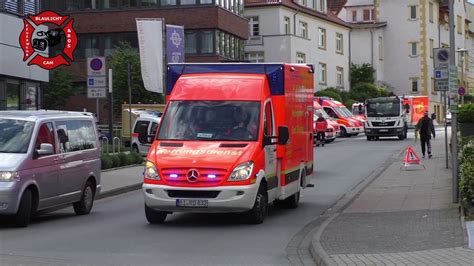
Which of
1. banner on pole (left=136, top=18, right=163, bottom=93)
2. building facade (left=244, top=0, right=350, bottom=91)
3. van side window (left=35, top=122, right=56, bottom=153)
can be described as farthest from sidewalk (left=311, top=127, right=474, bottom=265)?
building facade (left=244, top=0, right=350, bottom=91)

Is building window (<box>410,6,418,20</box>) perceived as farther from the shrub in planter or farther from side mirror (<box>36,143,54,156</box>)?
side mirror (<box>36,143,54,156</box>)

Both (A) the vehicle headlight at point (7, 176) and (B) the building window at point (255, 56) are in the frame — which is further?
(B) the building window at point (255, 56)

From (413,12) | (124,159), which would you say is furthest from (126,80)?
(413,12)

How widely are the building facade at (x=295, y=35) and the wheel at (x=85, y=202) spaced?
44873 mm

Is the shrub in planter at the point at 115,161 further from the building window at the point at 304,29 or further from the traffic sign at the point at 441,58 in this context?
the building window at the point at 304,29

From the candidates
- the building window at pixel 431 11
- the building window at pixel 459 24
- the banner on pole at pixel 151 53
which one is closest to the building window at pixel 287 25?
the building window at pixel 431 11

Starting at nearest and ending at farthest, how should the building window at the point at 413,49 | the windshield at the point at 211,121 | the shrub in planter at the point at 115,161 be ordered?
1. the windshield at the point at 211,121
2. the shrub in planter at the point at 115,161
3. the building window at the point at 413,49

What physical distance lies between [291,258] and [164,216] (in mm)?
3793

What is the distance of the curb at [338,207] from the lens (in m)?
9.70

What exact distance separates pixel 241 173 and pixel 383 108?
3506 cm

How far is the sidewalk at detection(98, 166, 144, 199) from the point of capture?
1956cm

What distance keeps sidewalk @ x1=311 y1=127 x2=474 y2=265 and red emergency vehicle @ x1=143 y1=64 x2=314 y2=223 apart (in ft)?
4.57

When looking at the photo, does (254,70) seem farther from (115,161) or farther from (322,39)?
(322,39)

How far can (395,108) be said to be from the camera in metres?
46.2
